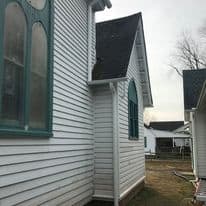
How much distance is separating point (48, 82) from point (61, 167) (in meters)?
1.76

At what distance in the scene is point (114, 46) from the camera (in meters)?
9.49

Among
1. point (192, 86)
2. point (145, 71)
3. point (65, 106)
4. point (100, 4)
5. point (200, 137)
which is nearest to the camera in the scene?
point (65, 106)

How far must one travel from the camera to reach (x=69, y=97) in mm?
6418

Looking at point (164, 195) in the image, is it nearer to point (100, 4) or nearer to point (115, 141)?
point (115, 141)

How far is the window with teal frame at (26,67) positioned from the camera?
4.09 meters

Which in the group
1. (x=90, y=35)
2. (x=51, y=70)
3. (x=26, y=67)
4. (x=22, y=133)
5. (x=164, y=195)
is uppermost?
(x=90, y=35)

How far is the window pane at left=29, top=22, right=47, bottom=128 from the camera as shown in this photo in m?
4.80

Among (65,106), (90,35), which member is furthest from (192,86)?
(65,106)

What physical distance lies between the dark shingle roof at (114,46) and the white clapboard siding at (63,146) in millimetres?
559

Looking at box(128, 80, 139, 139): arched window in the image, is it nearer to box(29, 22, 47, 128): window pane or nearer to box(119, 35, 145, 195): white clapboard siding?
box(119, 35, 145, 195): white clapboard siding

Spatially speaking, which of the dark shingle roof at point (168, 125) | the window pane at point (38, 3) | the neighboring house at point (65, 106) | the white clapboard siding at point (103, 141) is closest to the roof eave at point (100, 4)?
the neighboring house at point (65, 106)

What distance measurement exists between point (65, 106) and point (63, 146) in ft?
2.87

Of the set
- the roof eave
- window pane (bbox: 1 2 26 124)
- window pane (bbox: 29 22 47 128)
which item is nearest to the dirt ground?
window pane (bbox: 29 22 47 128)

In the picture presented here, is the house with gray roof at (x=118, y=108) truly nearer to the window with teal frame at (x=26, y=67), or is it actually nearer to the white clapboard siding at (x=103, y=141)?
the white clapboard siding at (x=103, y=141)
